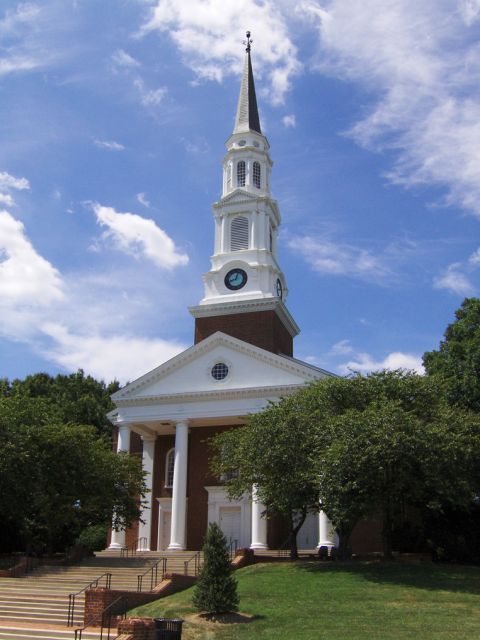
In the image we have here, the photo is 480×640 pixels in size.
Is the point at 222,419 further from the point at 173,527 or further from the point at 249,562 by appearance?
the point at 249,562

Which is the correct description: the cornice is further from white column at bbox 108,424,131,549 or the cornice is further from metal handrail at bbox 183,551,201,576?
metal handrail at bbox 183,551,201,576

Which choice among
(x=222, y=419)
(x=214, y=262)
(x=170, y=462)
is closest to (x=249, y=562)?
(x=222, y=419)

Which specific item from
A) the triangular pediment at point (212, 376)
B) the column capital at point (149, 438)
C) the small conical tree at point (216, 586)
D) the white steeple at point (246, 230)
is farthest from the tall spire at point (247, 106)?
Answer: the small conical tree at point (216, 586)

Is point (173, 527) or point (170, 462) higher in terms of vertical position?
point (170, 462)

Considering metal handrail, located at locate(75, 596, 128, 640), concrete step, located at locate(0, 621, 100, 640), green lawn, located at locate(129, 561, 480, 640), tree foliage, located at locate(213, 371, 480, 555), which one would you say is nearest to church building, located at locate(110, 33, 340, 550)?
tree foliage, located at locate(213, 371, 480, 555)

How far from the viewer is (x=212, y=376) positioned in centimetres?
3919

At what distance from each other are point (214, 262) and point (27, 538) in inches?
821

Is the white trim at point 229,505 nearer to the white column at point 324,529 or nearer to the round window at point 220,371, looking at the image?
the white column at point 324,529

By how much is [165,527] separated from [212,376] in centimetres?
864

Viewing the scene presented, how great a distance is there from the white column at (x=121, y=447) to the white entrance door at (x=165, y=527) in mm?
2822

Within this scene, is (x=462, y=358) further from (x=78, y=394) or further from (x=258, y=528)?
(x=78, y=394)

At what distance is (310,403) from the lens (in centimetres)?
2961

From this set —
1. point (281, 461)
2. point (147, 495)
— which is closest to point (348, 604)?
point (281, 461)

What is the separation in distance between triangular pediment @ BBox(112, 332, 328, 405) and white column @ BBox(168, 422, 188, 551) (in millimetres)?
2189
